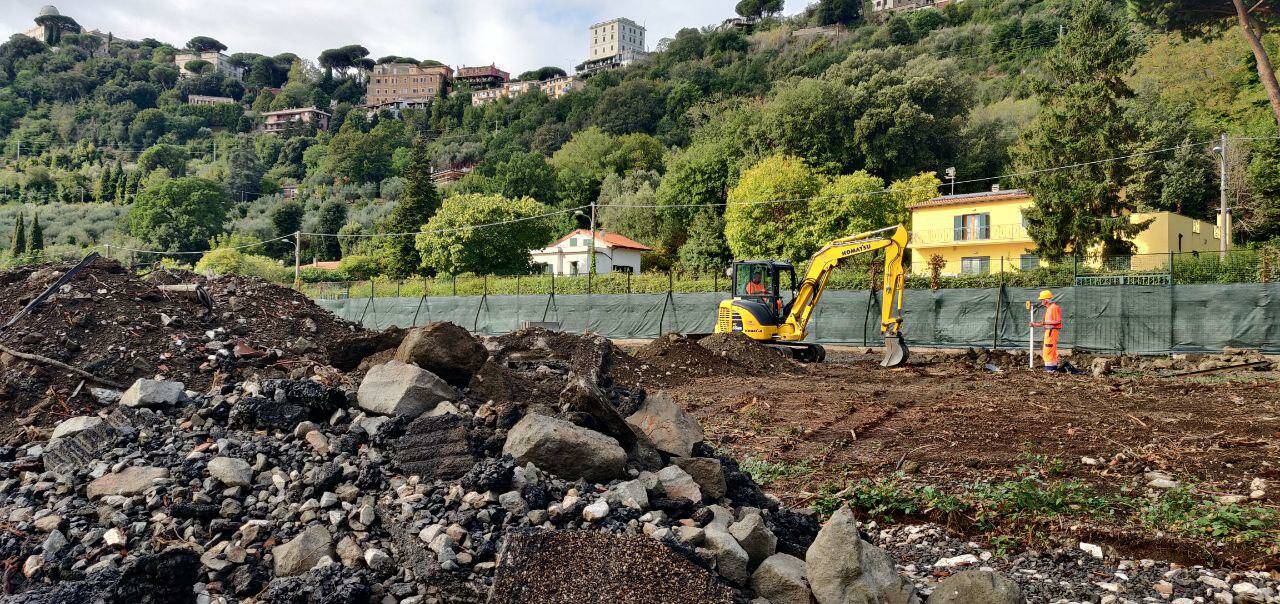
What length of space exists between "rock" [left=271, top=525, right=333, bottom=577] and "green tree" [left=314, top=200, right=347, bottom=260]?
74.8 meters

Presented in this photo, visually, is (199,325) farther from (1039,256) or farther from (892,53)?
(892,53)

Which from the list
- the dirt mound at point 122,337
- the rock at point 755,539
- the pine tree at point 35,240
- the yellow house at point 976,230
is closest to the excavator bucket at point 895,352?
the dirt mound at point 122,337

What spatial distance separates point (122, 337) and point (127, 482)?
86.5 inches

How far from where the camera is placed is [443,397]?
4719 millimetres

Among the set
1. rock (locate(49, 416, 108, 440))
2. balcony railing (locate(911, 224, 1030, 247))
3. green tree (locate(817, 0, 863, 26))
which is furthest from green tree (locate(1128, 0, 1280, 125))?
green tree (locate(817, 0, 863, 26))

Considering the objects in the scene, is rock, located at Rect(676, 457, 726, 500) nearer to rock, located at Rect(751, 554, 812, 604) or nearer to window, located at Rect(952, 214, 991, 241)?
rock, located at Rect(751, 554, 812, 604)

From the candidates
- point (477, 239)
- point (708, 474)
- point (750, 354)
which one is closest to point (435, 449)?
point (708, 474)

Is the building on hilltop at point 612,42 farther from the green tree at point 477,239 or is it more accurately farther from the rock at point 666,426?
the rock at point 666,426

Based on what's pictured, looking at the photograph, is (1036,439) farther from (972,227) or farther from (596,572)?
(972,227)

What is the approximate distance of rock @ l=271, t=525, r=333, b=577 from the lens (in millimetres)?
3264

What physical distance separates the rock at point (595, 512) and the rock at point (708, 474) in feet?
3.33

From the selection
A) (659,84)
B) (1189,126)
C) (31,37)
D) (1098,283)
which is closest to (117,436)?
(1098,283)

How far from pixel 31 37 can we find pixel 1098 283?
244m

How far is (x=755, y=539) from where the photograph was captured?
3662 millimetres
